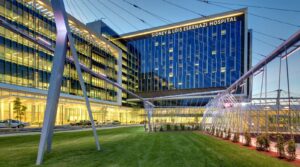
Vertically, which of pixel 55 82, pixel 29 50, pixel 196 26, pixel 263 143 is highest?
pixel 196 26

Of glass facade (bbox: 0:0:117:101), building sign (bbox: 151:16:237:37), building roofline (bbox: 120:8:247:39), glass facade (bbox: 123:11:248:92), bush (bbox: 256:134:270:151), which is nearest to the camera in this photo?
bush (bbox: 256:134:270:151)

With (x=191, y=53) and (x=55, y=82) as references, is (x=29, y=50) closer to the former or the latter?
(x=55, y=82)

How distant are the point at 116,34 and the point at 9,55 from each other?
7050 centimetres

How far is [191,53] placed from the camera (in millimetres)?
95188

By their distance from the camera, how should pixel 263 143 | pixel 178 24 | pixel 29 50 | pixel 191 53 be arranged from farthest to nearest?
pixel 178 24
pixel 191 53
pixel 29 50
pixel 263 143

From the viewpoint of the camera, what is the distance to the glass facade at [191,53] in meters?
86.4

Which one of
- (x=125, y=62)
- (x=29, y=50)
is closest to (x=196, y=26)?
(x=125, y=62)

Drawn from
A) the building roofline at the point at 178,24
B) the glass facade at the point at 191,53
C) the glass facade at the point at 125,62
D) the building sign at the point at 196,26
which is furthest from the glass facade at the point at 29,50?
the building sign at the point at 196,26

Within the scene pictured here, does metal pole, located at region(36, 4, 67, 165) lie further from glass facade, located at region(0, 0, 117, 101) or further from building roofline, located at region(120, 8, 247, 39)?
building roofline, located at region(120, 8, 247, 39)

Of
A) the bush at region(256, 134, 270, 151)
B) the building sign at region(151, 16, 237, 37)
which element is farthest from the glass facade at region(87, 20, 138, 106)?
the bush at region(256, 134, 270, 151)

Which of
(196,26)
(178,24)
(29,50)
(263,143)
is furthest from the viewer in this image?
(178,24)

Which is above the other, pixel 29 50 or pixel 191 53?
pixel 191 53

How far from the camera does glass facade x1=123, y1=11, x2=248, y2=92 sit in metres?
86.4

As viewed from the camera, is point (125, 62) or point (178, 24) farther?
point (125, 62)
